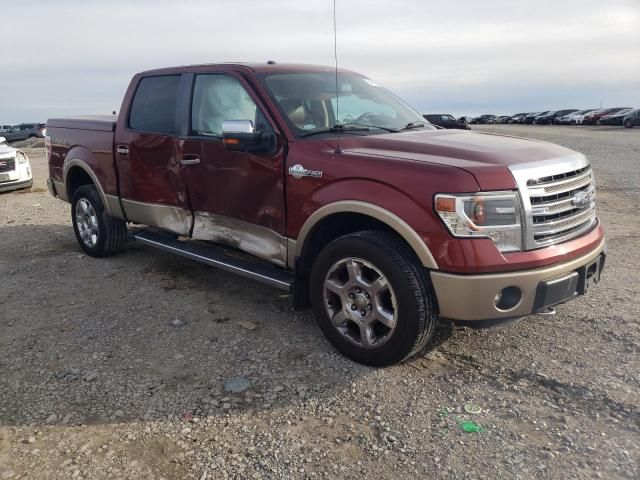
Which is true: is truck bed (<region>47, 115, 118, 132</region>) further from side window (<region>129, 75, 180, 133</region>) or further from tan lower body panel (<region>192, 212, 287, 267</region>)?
tan lower body panel (<region>192, 212, 287, 267</region>)

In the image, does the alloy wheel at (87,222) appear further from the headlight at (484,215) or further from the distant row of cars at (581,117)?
the distant row of cars at (581,117)

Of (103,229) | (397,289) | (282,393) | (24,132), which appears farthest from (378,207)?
(24,132)

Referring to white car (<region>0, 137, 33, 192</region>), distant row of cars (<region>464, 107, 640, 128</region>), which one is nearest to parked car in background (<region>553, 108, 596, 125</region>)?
distant row of cars (<region>464, 107, 640, 128</region>)

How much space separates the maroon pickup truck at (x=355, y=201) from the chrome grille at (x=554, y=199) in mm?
12

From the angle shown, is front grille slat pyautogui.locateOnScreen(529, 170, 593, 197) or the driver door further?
the driver door

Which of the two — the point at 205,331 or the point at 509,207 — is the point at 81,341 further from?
the point at 509,207

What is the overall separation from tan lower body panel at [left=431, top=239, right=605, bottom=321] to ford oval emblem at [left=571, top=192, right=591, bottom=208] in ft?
1.58

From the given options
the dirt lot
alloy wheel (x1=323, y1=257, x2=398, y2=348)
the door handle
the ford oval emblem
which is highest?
the door handle

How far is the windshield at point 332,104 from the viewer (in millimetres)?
4219

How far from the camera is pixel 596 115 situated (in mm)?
44406

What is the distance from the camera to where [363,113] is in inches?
179

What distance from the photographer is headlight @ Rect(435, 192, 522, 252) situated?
3.10m

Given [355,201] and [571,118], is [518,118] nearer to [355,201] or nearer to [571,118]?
[571,118]

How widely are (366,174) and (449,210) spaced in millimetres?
600
